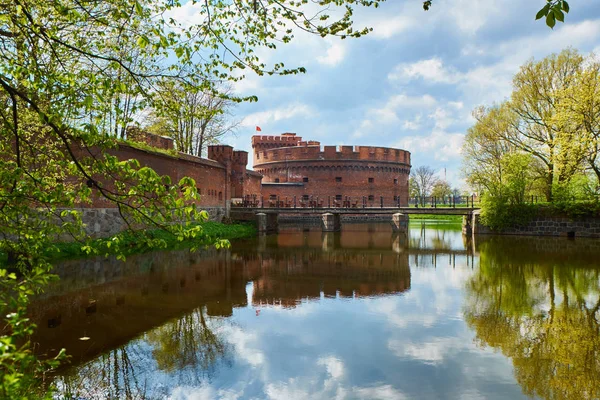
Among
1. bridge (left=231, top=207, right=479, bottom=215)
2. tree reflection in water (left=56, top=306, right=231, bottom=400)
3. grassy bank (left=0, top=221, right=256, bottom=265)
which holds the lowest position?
tree reflection in water (left=56, top=306, right=231, bottom=400)

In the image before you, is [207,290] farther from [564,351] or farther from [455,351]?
[564,351]

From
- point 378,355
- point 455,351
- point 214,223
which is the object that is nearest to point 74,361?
point 378,355

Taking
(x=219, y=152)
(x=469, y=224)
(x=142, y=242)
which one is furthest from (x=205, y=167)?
(x=142, y=242)

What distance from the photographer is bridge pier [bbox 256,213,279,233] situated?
78.9ft

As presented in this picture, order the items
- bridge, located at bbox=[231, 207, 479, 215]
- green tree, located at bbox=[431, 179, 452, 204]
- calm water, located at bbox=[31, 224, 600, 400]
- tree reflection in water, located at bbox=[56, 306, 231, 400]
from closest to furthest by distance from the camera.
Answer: tree reflection in water, located at bbox=[56, 306, 231, 400], calm water, located at bbox=[31, 224, 600, 400], bridge, located at bbox=[231, 207, 479, 215], green tree, located at bbox=[431, 179, 452, 204]

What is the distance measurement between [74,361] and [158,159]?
14536mm

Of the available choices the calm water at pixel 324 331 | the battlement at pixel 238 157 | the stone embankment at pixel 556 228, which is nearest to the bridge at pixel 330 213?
the stone embankment at pixel 556 228

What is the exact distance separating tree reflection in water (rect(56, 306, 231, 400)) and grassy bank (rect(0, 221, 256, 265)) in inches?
47.9

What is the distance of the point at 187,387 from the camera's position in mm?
4328

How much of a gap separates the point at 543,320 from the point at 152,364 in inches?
220

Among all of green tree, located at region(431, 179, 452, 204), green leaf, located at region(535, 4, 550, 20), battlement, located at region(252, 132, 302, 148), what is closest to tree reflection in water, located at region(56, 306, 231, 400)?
green leaf, located at region(535, 4, 550, 20)

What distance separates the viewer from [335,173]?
3753 centimetres

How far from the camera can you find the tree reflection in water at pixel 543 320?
4.44 meters

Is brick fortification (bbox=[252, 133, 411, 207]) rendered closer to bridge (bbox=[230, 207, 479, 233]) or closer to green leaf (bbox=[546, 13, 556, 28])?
bridge (bbox=[230, 207, 479, 233])
